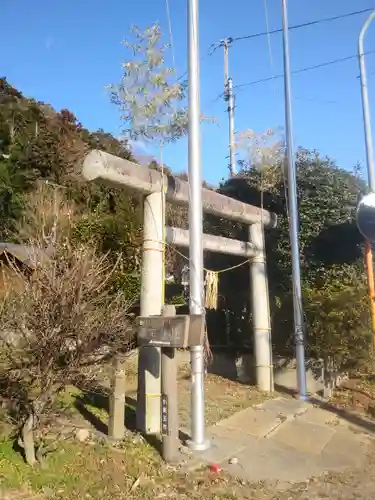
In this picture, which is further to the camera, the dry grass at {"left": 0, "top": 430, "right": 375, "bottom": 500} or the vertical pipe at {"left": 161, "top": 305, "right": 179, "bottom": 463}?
the vertical pipe at {"left": 161, "top": 305, "right": 179, "bottom": 463}

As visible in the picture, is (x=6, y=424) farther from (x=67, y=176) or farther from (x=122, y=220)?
(x=67, y=176)

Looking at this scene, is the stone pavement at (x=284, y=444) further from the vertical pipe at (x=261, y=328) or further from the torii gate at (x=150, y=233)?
the torii gate at (x=150, y=233)

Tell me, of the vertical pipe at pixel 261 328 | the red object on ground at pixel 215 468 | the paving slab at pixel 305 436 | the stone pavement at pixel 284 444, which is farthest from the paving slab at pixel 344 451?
the vertical pipe at pixel 261 328

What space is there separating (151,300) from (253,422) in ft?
8.95

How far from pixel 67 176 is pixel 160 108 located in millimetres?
14492

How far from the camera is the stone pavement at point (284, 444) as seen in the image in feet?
19.7

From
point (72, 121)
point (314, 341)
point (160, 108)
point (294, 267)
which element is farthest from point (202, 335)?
point (72, 121)

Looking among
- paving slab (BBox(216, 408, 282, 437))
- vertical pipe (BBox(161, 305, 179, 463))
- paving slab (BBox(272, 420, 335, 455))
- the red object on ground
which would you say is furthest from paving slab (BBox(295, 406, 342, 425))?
vertical pipe (BBox(161, 305, 179, 463))

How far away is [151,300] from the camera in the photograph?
705 centimetres

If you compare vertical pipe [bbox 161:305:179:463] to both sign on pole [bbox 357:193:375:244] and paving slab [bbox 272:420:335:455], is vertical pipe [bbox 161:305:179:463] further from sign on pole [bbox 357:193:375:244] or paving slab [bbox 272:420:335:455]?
sign on pole [bbox 357:193:375:244]

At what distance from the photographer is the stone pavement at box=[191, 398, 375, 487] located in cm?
602

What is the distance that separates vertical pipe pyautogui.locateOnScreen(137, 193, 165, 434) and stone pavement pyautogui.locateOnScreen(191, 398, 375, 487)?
94 cm

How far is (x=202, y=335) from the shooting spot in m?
→ 6.02

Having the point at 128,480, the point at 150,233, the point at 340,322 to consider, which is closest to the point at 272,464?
the point at 128,480
